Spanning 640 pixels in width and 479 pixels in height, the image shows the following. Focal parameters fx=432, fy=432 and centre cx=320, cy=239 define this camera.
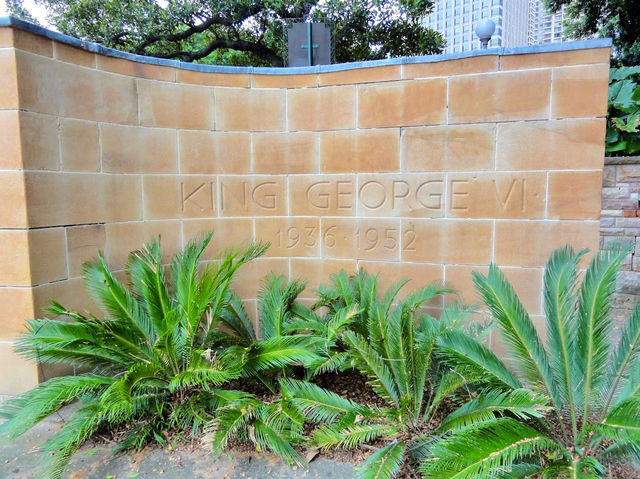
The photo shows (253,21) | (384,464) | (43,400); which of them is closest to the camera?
(384,464)

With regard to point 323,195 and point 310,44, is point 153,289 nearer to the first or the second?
point 323,195

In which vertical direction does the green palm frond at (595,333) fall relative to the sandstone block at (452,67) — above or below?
below

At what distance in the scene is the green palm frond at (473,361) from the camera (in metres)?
2.69

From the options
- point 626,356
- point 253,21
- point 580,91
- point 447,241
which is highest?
point 253,21

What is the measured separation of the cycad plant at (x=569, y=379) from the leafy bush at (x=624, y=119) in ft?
12.6

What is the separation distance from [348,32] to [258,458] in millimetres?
10599

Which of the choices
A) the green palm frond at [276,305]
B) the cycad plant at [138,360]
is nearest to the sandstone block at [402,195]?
the green palm frond at [276,305]

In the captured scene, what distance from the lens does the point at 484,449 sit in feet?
6.73

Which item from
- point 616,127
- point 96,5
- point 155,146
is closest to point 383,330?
point 155,146

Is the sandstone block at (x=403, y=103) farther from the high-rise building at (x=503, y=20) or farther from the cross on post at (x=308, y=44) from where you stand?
the high-rise building at (x=503, y=20)

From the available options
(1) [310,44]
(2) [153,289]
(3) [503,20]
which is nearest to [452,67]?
(1) [310,44]

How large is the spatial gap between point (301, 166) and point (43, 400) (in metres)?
2.80

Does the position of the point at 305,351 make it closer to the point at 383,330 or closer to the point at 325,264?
the point at 383,330

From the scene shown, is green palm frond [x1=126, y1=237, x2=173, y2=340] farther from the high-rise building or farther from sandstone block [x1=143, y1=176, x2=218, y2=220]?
the high-rise building
